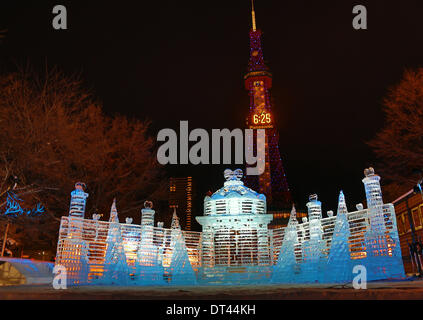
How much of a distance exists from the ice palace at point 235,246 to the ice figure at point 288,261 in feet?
0.10

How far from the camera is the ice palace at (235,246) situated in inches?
302

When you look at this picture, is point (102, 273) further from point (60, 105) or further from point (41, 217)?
point (41, 217)

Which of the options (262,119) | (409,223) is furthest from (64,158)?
(262,119)

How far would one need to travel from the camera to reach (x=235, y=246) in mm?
11812

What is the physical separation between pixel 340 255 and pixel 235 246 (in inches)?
180

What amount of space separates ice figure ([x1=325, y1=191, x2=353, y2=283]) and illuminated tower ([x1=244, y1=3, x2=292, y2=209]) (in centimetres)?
6065

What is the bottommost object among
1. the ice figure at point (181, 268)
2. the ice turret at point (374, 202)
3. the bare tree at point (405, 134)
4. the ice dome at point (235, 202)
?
the ice figure at point (181, 268)

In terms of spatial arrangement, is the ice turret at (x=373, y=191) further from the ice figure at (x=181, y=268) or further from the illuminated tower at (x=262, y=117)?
the illuminated tower at (x=262, y=117)

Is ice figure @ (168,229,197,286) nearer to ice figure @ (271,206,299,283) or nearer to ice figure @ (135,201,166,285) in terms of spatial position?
ice figure @ (135,201,166,285)

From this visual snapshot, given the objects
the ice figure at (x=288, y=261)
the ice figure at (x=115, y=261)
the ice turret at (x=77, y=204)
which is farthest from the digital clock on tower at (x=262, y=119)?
the ice figure at (x=115, y=261)

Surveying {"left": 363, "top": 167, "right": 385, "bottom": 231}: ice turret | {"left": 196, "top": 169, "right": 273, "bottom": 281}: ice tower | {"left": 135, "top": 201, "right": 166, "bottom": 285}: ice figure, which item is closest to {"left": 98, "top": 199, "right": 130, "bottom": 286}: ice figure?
{"left": 135, "top": 201, "right": 166, "bottom": 285}: ice figure

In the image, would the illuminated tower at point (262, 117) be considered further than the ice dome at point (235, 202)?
Yes

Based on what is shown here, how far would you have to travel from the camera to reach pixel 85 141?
61.2ft
